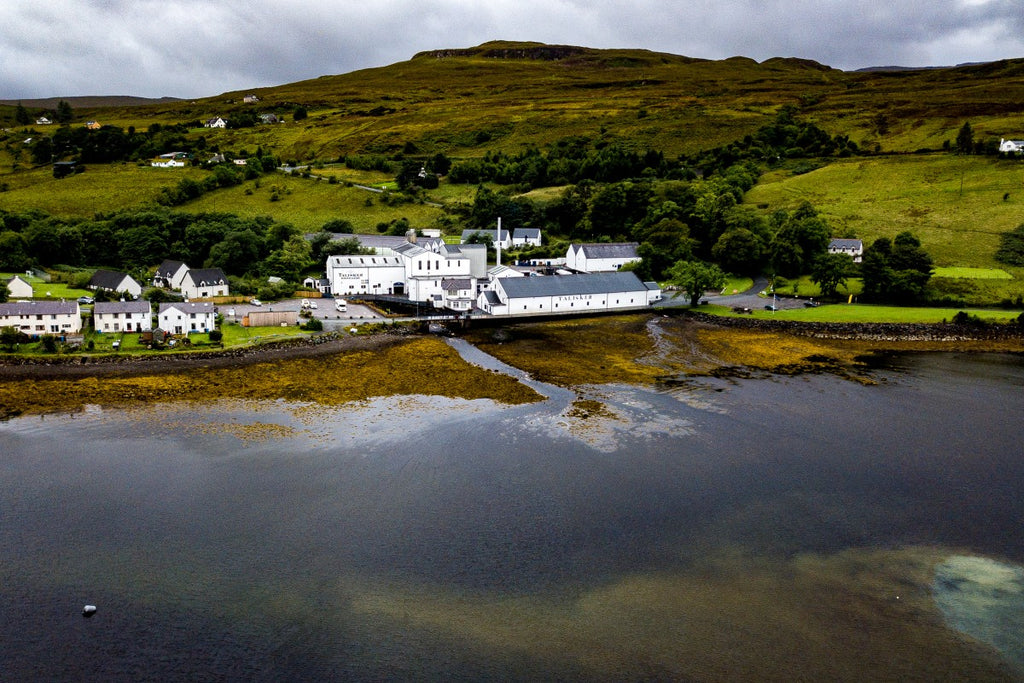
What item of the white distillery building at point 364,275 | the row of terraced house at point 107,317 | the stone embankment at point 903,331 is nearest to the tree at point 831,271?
the stone embankment at point 903,331

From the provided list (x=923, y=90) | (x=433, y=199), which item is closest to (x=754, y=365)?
(x=433, y=199)


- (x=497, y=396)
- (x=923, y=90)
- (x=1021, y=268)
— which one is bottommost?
(x=497, y=396)

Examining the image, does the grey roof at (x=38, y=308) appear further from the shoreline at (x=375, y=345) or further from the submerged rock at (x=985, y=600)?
the submerged rock at (x=985, y=600)

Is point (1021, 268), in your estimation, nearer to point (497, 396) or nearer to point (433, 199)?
point (497, 396)

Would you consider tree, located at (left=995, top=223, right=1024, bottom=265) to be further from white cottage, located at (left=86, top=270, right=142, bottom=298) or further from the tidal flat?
white cottage, located at (left=86, top=270, right=142, bottom=298)

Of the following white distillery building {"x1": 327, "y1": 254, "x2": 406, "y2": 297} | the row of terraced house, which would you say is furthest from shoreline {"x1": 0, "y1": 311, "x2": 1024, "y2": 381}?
white distillery building {"x1": 327, "y1": 254, "x2": 406, "y2": 297}

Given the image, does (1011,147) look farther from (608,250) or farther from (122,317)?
(122,317)
